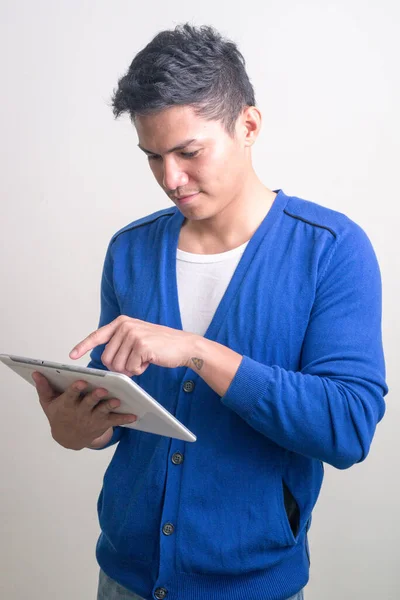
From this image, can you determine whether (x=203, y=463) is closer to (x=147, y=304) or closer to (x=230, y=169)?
(x=147, y=304)

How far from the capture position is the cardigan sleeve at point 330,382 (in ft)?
3.97

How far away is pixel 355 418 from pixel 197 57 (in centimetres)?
65

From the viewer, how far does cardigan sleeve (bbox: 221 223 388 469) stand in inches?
47.7

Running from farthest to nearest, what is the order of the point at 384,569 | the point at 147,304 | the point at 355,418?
the point at 384,569 < the point at 147,304 < the point at 355,418

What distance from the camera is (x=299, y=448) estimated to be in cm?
123

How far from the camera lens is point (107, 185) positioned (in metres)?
2.48

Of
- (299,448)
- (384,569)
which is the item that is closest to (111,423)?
(299,448)

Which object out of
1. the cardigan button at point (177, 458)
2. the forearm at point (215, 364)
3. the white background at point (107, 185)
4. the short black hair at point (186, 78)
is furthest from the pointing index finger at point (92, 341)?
the white background at point (107, 185)

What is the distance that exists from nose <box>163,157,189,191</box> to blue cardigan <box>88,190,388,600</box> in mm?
166

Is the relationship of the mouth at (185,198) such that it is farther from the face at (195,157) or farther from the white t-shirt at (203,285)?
the white t-shirt at (203,285)

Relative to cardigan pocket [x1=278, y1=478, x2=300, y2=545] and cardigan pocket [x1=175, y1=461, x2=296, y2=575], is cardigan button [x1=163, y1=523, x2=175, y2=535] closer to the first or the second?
cardigan pocket [x1=175, y1=461, x2=296, y2=575]

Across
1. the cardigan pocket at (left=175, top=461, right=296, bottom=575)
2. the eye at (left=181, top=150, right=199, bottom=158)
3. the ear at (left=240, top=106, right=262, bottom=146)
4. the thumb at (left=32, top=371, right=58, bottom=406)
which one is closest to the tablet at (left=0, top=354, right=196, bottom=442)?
the thumb at (left=32, top=371, right=58, bottom=406)

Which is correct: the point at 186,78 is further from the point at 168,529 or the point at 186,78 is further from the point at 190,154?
the point at 168,529

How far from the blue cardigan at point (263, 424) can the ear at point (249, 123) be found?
12cm
